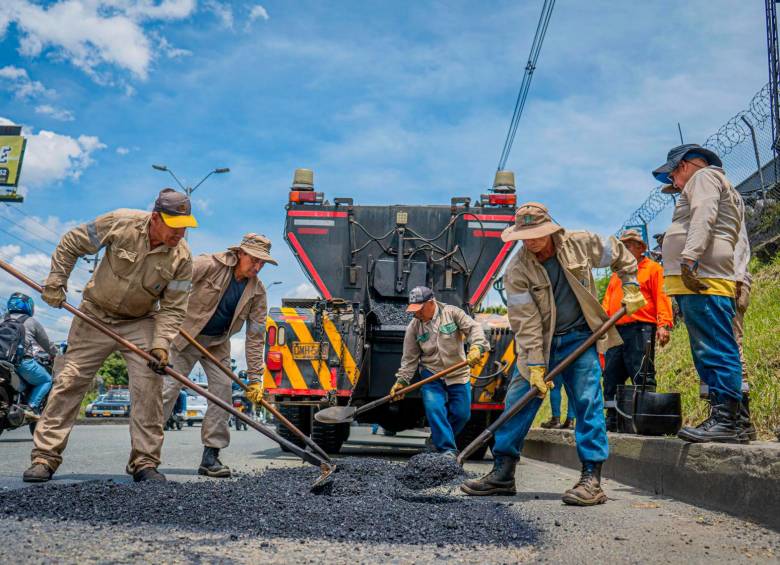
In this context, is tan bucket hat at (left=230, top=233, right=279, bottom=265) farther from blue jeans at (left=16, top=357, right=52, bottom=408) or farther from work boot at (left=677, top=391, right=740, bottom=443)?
blue jeans at (left=16, top=357, right=52, bottom=408)

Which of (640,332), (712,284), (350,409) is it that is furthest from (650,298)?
(350,409)

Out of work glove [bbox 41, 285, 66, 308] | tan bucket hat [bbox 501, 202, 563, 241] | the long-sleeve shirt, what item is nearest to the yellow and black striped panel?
the long-sleeve shirt

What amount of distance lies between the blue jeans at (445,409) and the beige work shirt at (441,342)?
0.31ft

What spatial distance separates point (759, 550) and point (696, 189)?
2.07 m

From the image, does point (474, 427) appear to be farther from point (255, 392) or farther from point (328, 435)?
point (255, 392)

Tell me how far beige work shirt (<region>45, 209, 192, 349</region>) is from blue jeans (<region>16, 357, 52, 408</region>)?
3954mm

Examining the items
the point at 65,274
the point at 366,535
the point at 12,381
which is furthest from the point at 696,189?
the point at 12,381

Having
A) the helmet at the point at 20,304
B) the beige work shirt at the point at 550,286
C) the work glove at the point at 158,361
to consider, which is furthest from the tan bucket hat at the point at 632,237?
the helmet at the point at 20,304

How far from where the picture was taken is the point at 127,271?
475 cm

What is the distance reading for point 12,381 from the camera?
7.89 meters

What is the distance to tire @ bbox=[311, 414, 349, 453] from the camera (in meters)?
7.67

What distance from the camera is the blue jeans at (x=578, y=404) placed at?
173 inches

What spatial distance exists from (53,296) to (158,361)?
0.73 m

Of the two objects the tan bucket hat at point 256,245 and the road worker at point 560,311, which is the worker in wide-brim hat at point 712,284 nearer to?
the road worker at point 560,311
